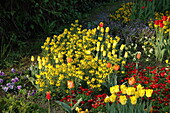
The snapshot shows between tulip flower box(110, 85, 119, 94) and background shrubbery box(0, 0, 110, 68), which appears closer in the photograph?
tulip flower box(110, 85, 119, 94)

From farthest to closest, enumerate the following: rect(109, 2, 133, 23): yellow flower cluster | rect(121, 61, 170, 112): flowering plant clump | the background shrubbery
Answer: rect(109, 2, 133, 23): yellow flower cluster, the background shrubbery, rect(121, 61, 170, 112): flowering plant clump

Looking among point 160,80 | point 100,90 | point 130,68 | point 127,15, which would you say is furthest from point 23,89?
point 127,15

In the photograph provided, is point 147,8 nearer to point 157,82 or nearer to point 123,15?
point 123,15

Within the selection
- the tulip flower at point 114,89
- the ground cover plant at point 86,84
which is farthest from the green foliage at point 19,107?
the tulip flower at point 114,89

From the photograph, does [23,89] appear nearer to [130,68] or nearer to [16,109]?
[16,109]

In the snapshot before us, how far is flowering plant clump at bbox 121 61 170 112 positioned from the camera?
3686 millimetres

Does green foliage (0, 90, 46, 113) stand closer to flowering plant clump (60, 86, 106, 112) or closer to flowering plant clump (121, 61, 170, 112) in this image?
flowering plant clump (60, 86, 106, 112)

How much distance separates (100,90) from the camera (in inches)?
154

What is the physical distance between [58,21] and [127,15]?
7.55 ft

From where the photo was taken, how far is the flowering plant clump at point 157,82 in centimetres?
369

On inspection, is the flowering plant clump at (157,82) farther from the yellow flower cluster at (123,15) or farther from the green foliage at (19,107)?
the yellow flower cluster at (123,15)

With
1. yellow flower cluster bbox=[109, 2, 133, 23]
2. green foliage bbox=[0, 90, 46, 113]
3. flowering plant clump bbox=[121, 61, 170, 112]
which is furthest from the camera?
yellow flower cluster bbox=[109, 2, 133, 23]

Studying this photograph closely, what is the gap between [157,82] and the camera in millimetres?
4340

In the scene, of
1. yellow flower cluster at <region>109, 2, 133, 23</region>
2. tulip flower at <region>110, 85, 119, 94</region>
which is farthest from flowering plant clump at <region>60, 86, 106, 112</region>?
yellow flower cluster at <region>109, 2, 133, 23</region>
